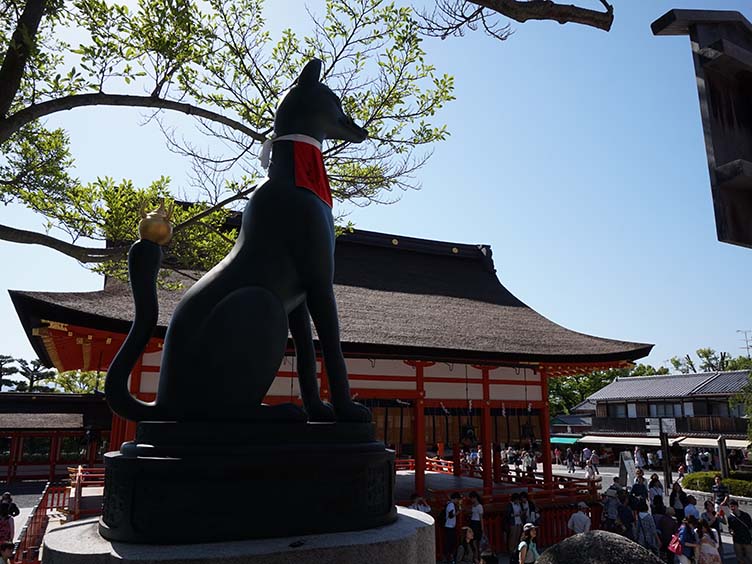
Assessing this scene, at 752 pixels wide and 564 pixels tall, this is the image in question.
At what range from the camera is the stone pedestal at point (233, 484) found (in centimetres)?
230

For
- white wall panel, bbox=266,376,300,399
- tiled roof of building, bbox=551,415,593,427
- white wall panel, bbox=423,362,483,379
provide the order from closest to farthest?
white wall panel, bbox=266,376,300,399
white wall panel, bbox=423,362,483,379
tiled roof of building, bbox=551,415,593,427

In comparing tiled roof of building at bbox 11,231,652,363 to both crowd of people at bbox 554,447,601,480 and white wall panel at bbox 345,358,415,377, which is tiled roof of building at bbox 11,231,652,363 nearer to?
white wall panel at bbox 345,358,415,377

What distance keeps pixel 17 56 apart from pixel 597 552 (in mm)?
5581

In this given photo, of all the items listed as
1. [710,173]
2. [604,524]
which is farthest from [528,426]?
[710,173]

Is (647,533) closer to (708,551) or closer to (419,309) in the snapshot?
(708,551)

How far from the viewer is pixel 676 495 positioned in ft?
36.7

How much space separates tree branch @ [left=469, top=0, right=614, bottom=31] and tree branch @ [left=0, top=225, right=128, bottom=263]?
14.7ft

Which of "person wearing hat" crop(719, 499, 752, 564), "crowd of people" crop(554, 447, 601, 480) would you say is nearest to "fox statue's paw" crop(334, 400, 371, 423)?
"person wearing hat" crop(719, 499, 752, 564)

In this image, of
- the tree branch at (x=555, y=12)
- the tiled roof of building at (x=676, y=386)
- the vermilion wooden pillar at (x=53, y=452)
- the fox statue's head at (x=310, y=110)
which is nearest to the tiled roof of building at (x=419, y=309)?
the fox statue's head at (x=310, y=110)

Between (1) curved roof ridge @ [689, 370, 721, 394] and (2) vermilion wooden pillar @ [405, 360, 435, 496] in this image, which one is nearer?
(2) vermilion wooden pillar @ [405, 360, 435, 496]

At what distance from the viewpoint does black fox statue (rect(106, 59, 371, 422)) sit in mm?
2576

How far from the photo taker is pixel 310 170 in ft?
10.3

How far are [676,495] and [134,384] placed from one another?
36.4 ft

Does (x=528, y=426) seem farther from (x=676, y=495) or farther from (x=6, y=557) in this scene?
(x=6, y=557)
